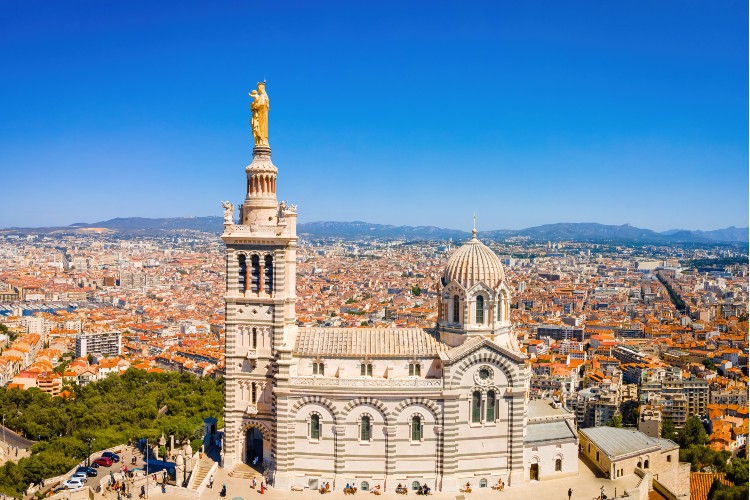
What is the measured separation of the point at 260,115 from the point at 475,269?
12.8 m

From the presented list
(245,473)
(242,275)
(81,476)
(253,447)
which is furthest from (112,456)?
(242,275)

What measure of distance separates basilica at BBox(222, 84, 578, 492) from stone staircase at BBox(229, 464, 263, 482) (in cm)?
40

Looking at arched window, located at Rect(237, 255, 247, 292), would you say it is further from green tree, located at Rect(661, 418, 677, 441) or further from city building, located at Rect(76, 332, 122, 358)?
city building, located at Rect(76, 332, 122, 358)

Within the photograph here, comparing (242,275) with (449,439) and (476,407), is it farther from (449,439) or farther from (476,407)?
(476,407)

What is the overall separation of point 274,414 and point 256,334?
3855mm

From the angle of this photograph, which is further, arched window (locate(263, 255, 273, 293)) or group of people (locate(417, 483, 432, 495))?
arched window (locate(263, 255, 273, 293))

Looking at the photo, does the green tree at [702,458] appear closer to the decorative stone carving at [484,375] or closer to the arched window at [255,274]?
the decorative stone carving at [484,375]

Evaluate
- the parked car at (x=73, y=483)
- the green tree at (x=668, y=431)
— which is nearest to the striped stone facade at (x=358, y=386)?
the parked car at (x=73, y=483)

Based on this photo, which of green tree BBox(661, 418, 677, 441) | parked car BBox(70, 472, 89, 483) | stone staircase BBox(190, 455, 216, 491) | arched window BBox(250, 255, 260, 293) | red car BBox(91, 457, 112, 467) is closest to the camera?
stone staircase BBox(190, 455, 216, 491)

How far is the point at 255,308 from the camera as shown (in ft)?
110

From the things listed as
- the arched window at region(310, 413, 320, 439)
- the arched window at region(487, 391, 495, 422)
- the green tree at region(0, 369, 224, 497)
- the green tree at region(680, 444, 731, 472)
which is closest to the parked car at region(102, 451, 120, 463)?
the green tree at region(0, 369, 224, 497)

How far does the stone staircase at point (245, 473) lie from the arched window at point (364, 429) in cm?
516

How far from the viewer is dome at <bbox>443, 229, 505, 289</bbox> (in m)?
33.6

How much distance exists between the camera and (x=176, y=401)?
56438mm
